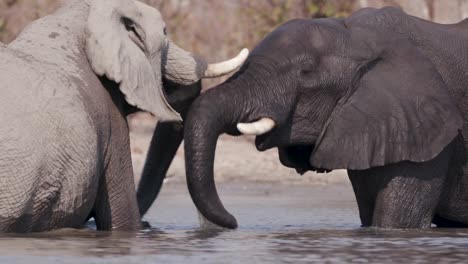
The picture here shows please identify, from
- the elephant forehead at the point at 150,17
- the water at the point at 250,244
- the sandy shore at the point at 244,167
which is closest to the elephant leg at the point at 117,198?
the water at the point at 250,244

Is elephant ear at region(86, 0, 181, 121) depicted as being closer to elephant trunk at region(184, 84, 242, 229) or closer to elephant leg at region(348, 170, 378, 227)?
elephant trunk at region(184, 84, 242, 229)

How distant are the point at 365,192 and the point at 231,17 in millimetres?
9958

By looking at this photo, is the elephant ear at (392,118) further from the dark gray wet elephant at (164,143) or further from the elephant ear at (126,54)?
the elephant ear at (126,54)

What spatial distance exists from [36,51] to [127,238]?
1186 millimetres

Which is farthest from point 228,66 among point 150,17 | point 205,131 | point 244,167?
point 244,167

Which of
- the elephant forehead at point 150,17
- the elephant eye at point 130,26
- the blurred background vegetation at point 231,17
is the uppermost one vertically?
the blurred background vegetation at point 231,17

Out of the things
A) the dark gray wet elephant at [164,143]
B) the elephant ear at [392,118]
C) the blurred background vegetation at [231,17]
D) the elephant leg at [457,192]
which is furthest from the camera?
the blurred background vegetation at [231,17]

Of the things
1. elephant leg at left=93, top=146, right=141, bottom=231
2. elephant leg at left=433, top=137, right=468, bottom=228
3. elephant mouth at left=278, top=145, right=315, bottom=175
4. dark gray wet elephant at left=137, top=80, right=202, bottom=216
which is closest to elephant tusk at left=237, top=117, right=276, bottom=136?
elephant mouth at left=278, top=145, right=315, bottom=175

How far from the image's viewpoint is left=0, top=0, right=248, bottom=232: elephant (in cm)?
859

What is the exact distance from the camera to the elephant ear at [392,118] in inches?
375

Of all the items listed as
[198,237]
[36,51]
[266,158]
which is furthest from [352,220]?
[266,158]

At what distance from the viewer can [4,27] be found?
54.6ft

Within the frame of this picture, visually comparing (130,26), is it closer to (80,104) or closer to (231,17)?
(80,104)

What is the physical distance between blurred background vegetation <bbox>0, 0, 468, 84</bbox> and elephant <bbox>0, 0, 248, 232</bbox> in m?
7.18
